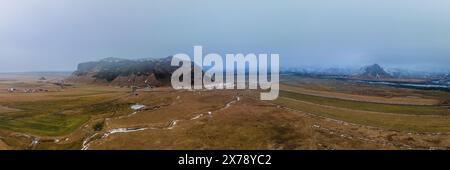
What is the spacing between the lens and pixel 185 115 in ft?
357

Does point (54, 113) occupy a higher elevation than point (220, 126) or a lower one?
lower

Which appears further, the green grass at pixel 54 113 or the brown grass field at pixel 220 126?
the green grass at pixel 54 113

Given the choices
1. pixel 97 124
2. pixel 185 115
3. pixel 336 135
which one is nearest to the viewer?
pixel 336 135

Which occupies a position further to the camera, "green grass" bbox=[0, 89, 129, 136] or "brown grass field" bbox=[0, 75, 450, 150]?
"green grass" bbox=[0, 89, 129, 136]

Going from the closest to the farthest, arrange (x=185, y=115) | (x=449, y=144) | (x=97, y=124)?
(x=449, y=144) → (x=97, y=124) → (x=185, y=115)

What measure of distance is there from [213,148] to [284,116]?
34.0 meters

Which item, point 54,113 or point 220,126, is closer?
point 220,126
